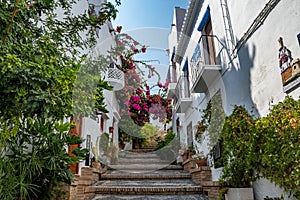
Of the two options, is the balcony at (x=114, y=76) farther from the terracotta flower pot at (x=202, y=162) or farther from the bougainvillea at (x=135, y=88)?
the terracotta flower pot at (x=202, y=162)

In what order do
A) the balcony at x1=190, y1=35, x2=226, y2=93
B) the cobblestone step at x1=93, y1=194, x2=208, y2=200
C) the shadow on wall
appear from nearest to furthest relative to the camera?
the shadow on wall < the cobblestone step at x1=93, y1=194, x2=208, y2=200 < the balcony at x1=190, y1=35, x2=226, y2=93

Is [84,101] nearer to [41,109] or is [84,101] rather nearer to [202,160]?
[41,109]

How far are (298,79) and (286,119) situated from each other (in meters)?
0.55

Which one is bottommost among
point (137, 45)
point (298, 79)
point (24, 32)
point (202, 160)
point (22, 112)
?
point (202, 160)

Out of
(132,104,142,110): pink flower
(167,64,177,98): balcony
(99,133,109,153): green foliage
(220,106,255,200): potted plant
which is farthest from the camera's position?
(167,64,177,98): balcony

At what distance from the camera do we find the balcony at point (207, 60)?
5.86 m

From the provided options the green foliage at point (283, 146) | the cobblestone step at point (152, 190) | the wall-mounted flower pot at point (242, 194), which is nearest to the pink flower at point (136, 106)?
the cobblestone step at point (152, 190)

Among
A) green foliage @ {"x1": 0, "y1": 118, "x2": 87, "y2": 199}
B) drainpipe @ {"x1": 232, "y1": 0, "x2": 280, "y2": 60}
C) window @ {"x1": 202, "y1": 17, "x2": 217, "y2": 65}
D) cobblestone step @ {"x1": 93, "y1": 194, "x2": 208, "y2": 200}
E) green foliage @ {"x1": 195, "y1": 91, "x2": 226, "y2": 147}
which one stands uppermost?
window @ {"x1": 202, "y1": 17, "x2": 217, "y2": 65}

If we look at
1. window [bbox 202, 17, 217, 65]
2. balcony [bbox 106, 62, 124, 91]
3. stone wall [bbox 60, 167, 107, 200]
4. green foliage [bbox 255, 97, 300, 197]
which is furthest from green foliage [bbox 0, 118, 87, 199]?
balcony [bbox 106, 62, 124, 91]

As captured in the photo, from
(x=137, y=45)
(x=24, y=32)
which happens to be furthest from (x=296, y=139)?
(x=137, y=45)

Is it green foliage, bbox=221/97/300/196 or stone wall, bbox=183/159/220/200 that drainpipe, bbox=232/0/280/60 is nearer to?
green foliage, bbox=221/97/300/196

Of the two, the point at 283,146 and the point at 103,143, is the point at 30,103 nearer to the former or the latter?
the point at 283,146

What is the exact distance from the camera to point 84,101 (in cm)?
395

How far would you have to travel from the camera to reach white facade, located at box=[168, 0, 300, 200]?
336cm
